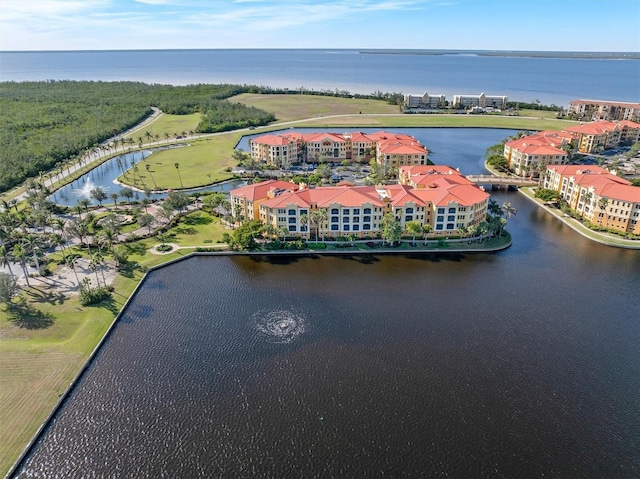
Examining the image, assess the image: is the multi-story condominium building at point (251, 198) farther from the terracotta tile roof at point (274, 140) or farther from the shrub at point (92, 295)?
the terracotta tile roof at point (274, 140)

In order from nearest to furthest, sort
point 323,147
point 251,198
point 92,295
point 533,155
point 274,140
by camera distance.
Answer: point 92,295
point 251,198
point 533,155
point 274,140
point 323,147

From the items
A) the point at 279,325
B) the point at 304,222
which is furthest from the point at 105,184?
the point at 279,325

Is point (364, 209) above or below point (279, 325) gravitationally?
above

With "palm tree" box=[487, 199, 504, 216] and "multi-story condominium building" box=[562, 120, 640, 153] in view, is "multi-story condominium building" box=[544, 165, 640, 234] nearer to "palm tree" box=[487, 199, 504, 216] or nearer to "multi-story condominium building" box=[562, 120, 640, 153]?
"palm tree" box=[487, 199, 504, 216]

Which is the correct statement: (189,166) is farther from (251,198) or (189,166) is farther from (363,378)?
(363,378)

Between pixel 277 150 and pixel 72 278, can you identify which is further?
pixel 277 150

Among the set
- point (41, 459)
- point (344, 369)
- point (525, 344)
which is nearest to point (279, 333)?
point (344, 369)
